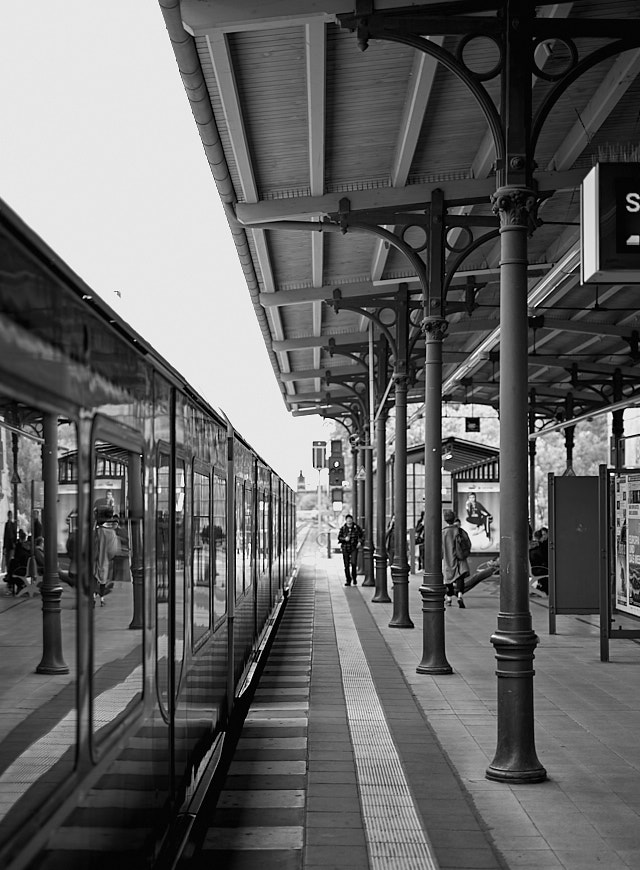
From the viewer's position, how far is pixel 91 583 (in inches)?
114

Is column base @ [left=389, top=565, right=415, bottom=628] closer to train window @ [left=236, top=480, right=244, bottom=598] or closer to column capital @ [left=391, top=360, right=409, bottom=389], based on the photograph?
column capital @ [left=391, top=360, right=409, bottom=389]

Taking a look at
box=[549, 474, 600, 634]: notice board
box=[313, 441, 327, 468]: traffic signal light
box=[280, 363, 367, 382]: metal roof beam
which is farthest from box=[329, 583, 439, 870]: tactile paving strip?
box=[313, 441, 327, 468]: traffic signal light

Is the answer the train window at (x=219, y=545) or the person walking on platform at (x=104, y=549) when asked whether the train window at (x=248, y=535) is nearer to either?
the train window at (x=219, y=545)

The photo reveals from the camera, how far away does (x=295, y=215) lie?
36.6 ft

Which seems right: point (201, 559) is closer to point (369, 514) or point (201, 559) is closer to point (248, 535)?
point (248, 535)

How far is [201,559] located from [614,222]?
2.85 m

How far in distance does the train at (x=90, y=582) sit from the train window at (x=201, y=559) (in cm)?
6

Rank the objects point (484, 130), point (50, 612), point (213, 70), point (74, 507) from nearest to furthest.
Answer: point (50, 612) → point (74, 507) → point (213, 70) → point (484, 130)

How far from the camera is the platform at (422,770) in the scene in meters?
5.38

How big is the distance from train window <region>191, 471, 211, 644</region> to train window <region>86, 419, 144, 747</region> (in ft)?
5.78

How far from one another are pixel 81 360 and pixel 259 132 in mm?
7143

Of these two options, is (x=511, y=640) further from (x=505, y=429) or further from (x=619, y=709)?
(x=619, y=709)

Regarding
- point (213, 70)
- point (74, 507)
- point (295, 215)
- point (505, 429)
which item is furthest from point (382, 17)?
point (74, 507)

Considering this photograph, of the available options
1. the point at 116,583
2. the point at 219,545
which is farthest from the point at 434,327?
the point at 116,583
